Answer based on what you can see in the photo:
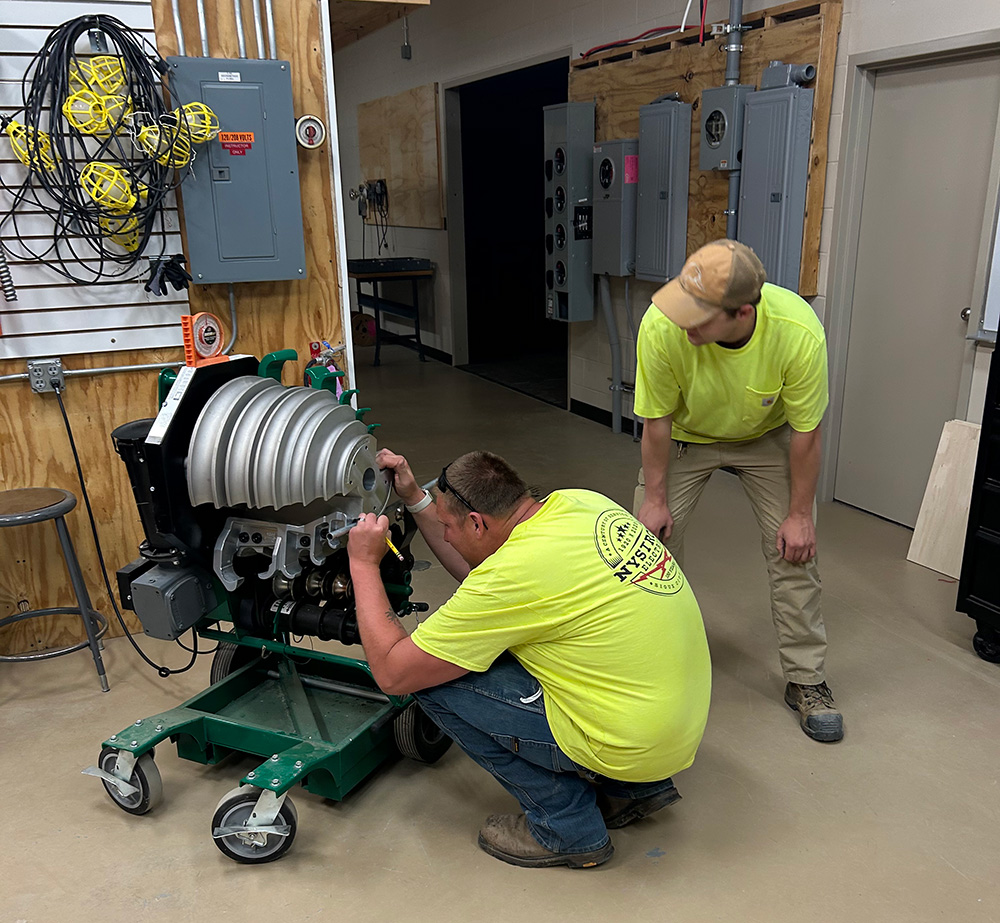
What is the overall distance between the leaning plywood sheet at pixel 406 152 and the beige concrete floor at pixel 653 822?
581 centimetres

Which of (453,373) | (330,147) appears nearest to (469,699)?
(330,147)

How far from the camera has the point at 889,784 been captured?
2.33 metres

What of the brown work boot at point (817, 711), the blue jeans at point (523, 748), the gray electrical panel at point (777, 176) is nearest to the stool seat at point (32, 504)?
the blue jeans at point (523, 748)

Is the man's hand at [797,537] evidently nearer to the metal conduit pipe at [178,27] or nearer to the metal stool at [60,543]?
the metal stool at [60,543]

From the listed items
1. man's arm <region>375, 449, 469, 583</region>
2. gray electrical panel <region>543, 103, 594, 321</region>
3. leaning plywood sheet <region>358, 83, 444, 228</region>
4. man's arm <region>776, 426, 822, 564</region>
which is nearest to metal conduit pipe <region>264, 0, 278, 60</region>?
man's arm <region>375, 449, 469, 583</region>

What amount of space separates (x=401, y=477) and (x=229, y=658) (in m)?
0.89

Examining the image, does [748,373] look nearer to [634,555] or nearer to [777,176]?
[634,555]

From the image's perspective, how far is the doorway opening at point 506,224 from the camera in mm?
7750

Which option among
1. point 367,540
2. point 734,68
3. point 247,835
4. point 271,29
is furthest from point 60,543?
point 734,68

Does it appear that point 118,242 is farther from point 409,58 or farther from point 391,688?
point 409,58

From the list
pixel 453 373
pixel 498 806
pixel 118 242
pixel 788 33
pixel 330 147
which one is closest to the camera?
pixel 498 806

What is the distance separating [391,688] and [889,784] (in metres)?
1.36

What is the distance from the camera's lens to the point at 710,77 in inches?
175

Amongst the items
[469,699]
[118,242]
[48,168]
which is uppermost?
[48,168]
